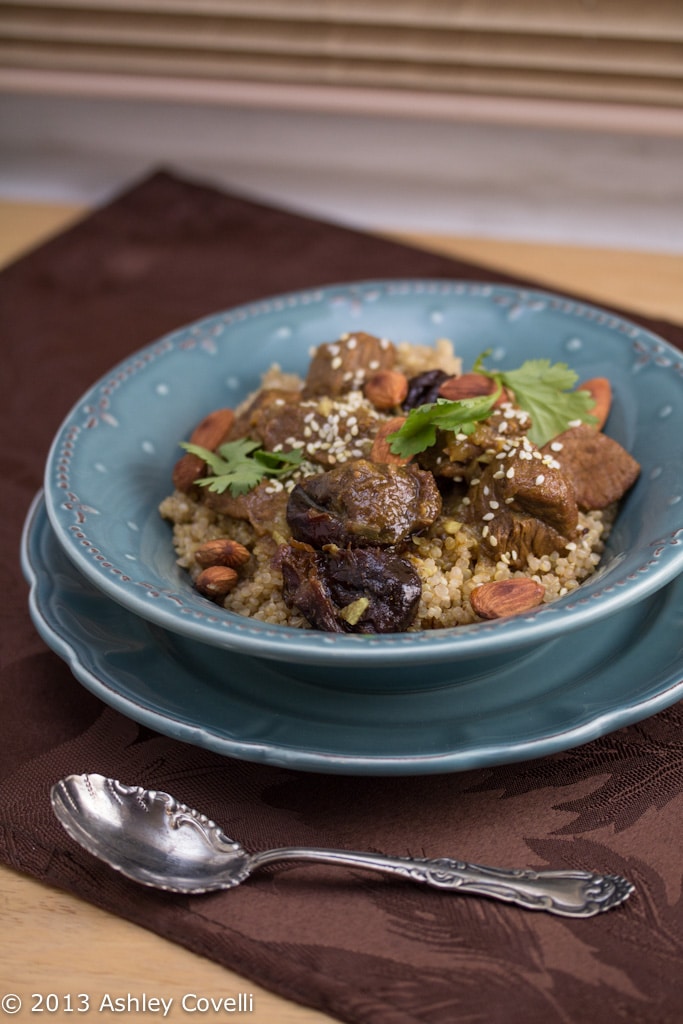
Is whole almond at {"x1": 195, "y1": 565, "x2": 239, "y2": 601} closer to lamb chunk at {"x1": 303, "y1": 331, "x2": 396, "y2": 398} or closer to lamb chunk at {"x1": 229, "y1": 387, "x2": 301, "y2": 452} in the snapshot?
lamb chunk at {"x1": 229, "y1": 387, "x2": 301, "y2": 452}

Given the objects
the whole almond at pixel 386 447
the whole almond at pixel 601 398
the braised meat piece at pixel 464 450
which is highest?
the whole almond at pixel 601 398

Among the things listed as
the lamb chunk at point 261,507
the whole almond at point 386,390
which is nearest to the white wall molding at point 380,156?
the whole almond at point 386,390

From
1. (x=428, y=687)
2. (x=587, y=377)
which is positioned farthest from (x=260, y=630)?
(x=587, y=377)

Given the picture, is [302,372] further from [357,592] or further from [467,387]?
[357,592]

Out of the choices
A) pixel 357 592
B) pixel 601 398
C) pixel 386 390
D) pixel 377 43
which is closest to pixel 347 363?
pixel 386 390

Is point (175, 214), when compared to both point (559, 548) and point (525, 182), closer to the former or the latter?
point (525, 182)

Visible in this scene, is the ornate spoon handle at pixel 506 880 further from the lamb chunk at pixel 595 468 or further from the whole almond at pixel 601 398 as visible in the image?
the whole almond at pixel 601 398
